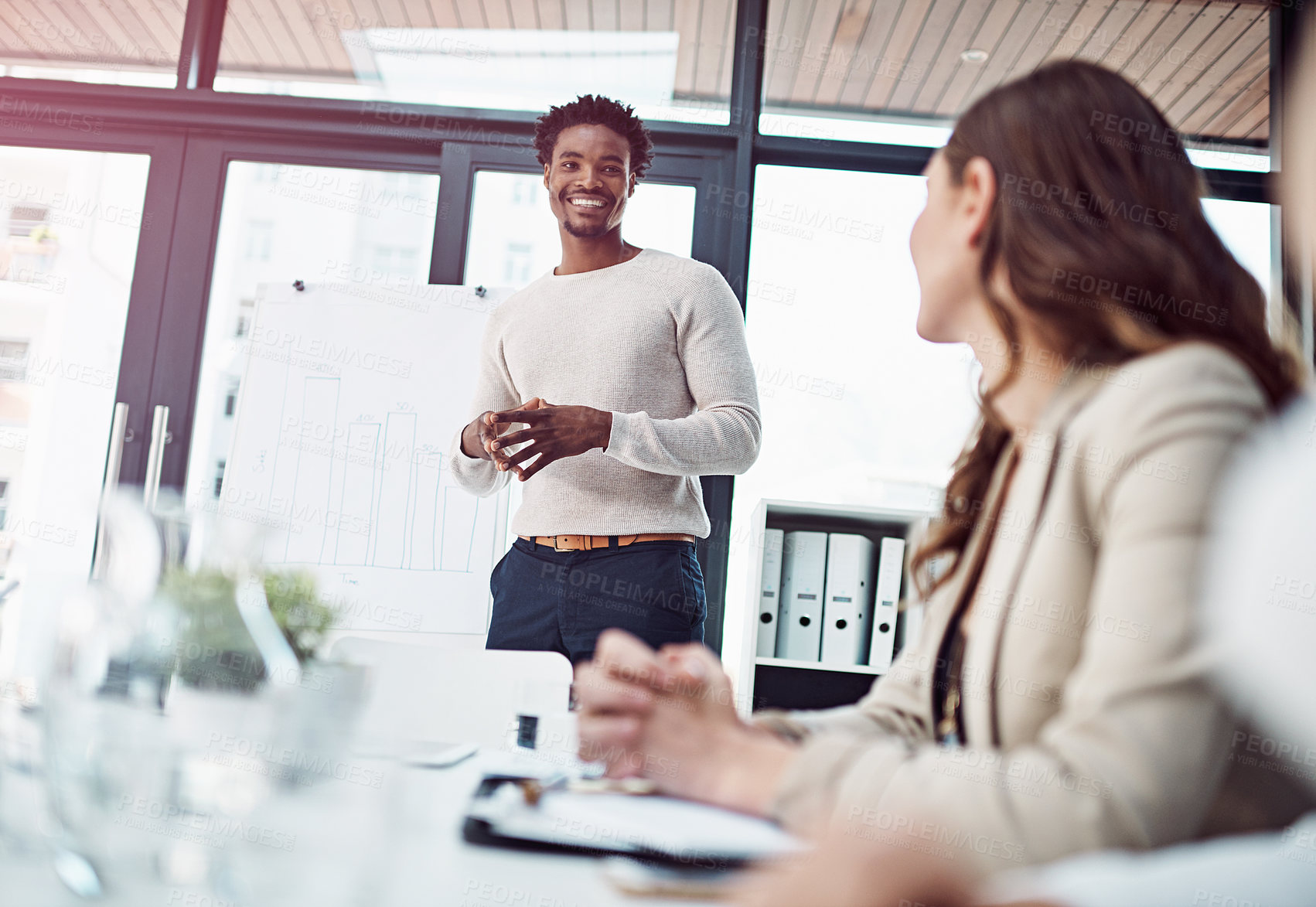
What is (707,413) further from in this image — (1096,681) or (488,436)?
(1096,681)

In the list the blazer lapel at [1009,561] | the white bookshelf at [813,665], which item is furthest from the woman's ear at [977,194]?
the white bookshelf at [813,665]

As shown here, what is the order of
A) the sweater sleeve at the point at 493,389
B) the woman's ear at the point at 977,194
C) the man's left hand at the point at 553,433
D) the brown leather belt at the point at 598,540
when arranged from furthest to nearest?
the sweater sleeve at the point at 493,389 < the brown leather belt at the point at 598,540 < the man's left hand at the point at 553,433 < the woman's ear at the point at 977,194

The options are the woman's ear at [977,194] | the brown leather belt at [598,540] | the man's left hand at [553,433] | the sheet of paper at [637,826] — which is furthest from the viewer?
the brown leather belt at [598,540]

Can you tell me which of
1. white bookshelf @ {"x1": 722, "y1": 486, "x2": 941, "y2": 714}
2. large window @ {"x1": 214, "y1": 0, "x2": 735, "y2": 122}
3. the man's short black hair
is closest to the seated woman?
the man's short black hair

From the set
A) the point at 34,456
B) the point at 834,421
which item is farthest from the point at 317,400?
the point at 834,421

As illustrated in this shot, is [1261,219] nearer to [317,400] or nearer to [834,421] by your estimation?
[834,421]

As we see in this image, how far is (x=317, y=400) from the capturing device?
2803 mm

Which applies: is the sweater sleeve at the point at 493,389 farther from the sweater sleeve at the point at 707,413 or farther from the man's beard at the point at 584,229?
the sweater sleeve at the point at 707,413

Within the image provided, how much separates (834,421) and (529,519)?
1.29 meters

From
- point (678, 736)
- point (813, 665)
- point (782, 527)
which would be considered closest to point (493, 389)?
point (782, 527)

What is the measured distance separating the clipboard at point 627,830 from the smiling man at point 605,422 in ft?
3.43

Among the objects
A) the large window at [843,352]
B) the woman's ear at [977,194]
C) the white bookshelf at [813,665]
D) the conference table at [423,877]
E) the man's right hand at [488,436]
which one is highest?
the large window at [843,352]

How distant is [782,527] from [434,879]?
2.21m

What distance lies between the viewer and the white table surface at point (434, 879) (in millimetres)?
473
